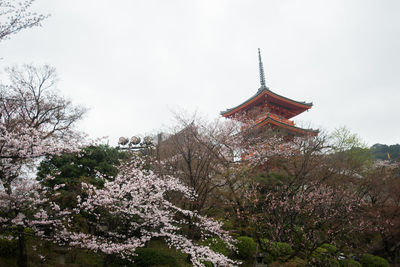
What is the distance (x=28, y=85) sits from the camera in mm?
12234

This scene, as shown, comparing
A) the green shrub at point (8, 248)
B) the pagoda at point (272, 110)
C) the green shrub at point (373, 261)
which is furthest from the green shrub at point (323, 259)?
the pagoda at point (272, 110)

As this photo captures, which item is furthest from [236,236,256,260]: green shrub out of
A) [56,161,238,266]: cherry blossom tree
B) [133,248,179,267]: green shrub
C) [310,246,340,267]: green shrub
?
[133,248,179,267]: green shrub

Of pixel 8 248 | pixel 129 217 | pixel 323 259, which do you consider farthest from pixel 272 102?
pixel 8 248

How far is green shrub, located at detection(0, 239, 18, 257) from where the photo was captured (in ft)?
28.4

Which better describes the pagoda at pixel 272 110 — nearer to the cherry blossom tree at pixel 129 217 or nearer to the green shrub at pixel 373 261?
the green shrub at pixel 373 261

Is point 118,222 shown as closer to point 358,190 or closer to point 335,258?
point 335,258

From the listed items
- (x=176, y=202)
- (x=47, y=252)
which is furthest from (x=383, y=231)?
(x=47, y=252)

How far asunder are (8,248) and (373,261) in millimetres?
15733

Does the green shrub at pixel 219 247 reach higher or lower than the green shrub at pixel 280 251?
higher

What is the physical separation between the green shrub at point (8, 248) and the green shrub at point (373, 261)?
15.2 meters

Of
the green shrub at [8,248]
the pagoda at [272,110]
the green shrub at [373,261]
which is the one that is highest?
the pagoda at [272,110]

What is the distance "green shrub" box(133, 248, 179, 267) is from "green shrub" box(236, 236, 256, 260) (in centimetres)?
310

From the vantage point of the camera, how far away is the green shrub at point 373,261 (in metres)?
12.6

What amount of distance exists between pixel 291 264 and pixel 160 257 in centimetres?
460
